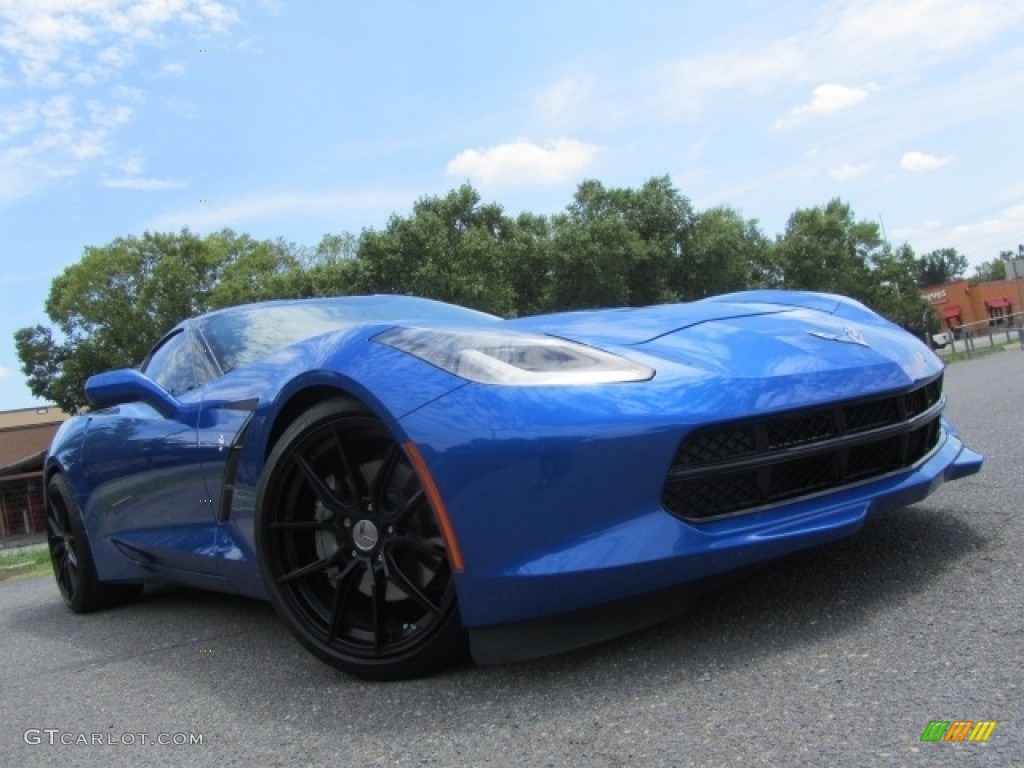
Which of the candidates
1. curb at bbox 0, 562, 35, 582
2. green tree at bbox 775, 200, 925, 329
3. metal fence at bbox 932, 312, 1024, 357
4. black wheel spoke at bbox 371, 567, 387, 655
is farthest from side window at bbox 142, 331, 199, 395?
green tree at bbox 775, 200, 925, 329

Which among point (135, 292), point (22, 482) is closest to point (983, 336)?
point (135, 292)

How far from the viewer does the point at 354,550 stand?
2.28 m

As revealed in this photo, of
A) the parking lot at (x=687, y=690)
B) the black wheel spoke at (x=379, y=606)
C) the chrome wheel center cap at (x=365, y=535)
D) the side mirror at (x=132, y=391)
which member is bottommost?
the parking lot at (x=687, y=690)

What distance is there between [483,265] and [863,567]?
27.6 meters

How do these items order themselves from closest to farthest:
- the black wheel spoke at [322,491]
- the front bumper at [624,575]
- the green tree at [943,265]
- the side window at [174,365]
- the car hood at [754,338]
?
the front bumper at [624,575] < the car hood at [754,338] < the black wheel spoke at [322,491] < the side window at [174,365] < the green tree at [943,265]

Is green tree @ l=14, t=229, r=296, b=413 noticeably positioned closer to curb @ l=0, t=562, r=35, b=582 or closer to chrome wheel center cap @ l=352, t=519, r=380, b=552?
curb @ l=0, t=562, r=35, b=582

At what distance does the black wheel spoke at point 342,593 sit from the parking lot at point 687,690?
16 centimetres

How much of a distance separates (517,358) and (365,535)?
61 centimetres

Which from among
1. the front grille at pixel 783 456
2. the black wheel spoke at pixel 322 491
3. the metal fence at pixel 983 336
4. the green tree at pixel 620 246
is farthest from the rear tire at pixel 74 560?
the green tree at pixel 620 246

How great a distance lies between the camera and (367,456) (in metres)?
2.31

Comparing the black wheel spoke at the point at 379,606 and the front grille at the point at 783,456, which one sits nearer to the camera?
the front grille at the point at 783,456

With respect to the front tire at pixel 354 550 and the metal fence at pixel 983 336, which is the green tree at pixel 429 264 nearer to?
the metal fence at pixel 983 336

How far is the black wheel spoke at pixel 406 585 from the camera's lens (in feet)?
7.02

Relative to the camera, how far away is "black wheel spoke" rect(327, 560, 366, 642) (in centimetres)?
225
